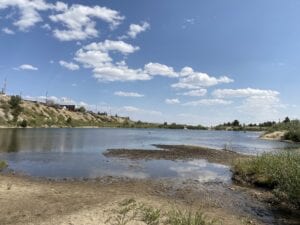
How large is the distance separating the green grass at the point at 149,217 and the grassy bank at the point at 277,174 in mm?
5038

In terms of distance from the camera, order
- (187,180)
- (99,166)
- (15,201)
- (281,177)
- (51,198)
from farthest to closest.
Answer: (99,166)
(187,180)
(281,177)
(51,198)
(15,201)

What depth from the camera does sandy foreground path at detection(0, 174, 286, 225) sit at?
12.5 m

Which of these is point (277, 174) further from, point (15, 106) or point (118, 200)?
point (15, 106)

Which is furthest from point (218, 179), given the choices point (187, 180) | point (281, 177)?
point (281, 177)

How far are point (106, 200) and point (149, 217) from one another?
3667 millimetres

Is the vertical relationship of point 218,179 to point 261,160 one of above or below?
below

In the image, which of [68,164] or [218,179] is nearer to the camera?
[218,179]

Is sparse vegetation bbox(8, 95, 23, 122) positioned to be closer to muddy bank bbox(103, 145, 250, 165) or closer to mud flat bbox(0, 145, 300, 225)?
muddy bank bbox(103, 145, 250, 165)

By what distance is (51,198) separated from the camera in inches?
619

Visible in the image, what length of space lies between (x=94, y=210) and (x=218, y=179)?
14077 millimetres

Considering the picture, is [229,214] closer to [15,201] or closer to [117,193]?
[117,193]

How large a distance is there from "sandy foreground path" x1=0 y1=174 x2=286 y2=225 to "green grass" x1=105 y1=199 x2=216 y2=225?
0.42 meters

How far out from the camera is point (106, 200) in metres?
15.4

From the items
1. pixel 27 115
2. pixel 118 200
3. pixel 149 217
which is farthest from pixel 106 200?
pixel 27 115
